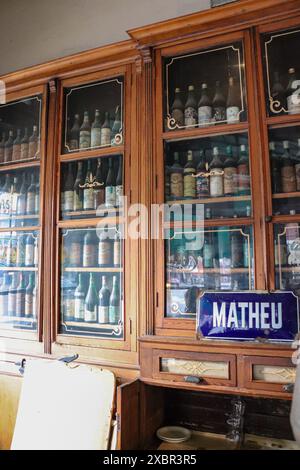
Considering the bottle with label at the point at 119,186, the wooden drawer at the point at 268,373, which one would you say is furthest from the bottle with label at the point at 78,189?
the wooden drawer at the point at 268,373

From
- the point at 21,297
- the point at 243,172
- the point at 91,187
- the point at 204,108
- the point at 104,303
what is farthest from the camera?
the point at 21,297

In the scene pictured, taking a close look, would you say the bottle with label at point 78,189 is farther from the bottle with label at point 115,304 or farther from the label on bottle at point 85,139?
the bottle with label at point 115,304

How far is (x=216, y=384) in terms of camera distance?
4.45 ft

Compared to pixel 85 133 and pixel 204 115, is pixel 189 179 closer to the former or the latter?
pixel 204 115

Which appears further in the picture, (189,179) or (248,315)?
(189,179)

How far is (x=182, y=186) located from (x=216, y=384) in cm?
84

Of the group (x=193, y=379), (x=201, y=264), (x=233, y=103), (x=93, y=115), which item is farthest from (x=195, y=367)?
(x=93, y=115)

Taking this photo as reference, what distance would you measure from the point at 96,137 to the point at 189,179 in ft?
1.83

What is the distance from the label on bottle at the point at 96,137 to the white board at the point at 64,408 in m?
1.06

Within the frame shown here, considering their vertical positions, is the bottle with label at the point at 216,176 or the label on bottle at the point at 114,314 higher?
the bottle with label at the point at 216,176

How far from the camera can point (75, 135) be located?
1.90 meters

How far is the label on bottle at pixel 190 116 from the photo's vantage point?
163cm

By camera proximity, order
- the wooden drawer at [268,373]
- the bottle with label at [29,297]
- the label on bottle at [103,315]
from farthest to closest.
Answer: the bottle with label at [29,297] → the label on bottle at [103,315] → the wooden drawer at [268,373]

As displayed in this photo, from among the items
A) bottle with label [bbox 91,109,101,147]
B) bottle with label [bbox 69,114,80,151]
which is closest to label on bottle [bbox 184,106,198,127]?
bottle with label [bbox 91,109,101,147]
